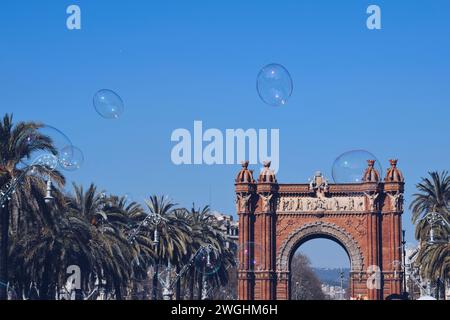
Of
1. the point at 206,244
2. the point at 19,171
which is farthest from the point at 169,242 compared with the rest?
the point at 19,171

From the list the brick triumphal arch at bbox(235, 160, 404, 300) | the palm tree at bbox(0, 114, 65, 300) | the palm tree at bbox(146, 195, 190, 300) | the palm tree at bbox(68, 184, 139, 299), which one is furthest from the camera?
the brick triumphal arch at bbox(235, 160, 404, 300)

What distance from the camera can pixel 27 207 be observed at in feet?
131

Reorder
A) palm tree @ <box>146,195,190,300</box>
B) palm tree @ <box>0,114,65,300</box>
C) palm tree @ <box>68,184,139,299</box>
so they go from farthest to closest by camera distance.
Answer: palm tree @ <box>146,195,190,300</box>, palm tree @ <box>68,184,139,299</box>, palm tree @ <box>0,114,65,300</box>

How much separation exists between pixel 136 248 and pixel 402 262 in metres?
32.5

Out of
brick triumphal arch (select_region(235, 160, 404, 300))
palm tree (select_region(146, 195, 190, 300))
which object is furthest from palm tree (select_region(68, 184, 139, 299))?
brick triumphal arch (select_region(235, 160, 404, 300))

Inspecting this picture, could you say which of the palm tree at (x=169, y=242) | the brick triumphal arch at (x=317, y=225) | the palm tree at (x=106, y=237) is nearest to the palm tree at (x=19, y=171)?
the palm tree at (x=106, y=237)

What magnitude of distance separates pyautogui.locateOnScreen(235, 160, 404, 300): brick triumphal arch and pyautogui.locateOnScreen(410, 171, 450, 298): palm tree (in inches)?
461

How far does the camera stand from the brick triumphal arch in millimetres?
83375

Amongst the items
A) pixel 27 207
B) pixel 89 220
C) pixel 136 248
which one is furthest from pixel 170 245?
pixel 27 207

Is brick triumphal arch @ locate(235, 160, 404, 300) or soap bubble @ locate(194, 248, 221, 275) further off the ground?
brick triumphal arch @ locate(235, 160, 404, 300)

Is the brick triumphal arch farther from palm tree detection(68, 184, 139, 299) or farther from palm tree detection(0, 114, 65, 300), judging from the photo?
palm tree detection(0, 114, 65, 300)

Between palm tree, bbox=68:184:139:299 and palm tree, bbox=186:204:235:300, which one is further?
palm tree, bbox=186:204:235:300

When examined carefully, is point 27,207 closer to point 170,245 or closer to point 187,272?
point 170,245

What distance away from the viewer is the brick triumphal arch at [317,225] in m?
83.4
